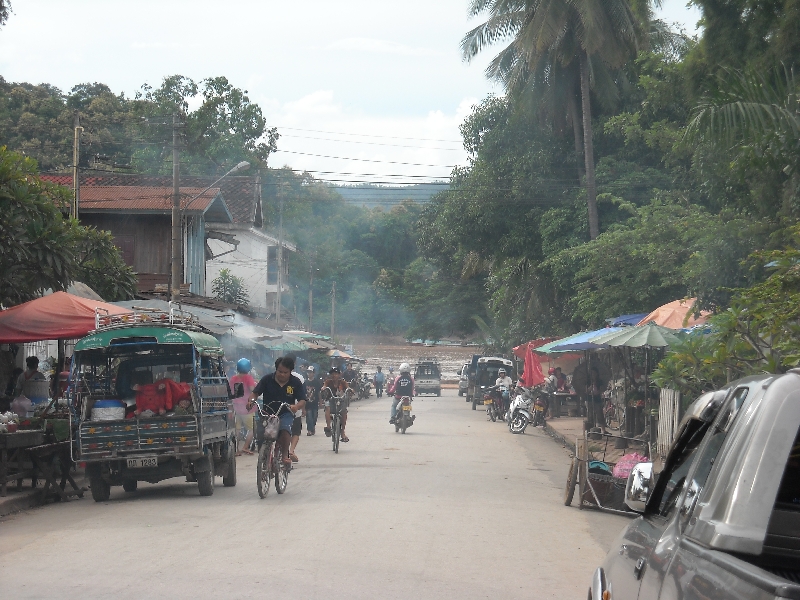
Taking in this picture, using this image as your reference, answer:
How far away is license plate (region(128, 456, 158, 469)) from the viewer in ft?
39.4

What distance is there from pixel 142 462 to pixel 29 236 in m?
5.05

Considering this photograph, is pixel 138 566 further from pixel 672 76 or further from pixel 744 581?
pixel 672 76

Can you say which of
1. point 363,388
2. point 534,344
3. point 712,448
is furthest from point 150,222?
point 712,448

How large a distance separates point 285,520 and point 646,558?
7.55m

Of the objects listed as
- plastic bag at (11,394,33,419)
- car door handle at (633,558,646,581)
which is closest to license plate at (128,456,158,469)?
plastic bag at (11,394,33,419)

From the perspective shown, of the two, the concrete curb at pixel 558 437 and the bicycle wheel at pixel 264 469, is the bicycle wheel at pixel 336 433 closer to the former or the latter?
the concrete curb at pixel 558 437

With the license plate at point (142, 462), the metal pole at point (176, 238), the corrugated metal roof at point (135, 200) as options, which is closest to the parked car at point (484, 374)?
the corrugated metal roof at point (135, 200)

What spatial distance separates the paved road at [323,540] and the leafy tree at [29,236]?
158 inches

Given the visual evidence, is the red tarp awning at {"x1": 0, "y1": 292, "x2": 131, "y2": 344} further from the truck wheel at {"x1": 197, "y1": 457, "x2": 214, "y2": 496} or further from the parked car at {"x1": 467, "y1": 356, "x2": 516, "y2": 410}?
the parked car at {"x1": 467, "y1": 356, "x2": 516, "y2": 410}

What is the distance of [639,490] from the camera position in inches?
157

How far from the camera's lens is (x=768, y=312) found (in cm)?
964

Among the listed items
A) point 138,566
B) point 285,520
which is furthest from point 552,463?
point 138,566

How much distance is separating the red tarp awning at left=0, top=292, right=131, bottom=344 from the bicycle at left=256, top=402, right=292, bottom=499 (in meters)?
3.32

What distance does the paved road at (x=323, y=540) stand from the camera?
7.11 metres
